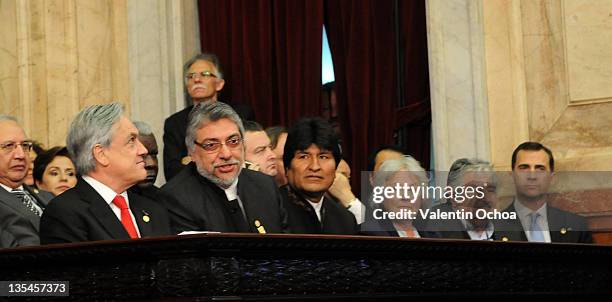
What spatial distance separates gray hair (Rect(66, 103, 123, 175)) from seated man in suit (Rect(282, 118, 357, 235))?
2.89 feet

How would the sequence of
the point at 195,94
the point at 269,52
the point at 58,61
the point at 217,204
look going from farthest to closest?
the point at 58,61
the point at 269,52
the point at 195,94
the point at 217,204

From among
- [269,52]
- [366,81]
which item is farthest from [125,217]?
[269,52]

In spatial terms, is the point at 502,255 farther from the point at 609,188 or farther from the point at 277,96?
the point at 277,96

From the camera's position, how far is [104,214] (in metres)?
4.50

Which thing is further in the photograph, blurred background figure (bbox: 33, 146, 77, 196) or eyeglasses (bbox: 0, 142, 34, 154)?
blurred background figure (bbox: 33, 146, 77, 196)

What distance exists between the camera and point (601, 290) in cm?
412

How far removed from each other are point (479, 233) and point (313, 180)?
47.1 inches

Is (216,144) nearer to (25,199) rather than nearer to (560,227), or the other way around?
(25,199)

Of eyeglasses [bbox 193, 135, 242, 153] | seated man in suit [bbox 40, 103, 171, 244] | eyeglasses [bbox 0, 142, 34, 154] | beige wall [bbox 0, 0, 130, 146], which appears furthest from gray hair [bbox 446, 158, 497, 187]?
beige wall [bbox 0, 0, 130, 146]

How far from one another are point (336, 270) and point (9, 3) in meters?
5.80

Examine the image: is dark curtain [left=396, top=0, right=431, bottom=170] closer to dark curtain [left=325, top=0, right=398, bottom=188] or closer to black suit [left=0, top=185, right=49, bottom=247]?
dark curtain [left=325, top=0, right=398, bottom=188]

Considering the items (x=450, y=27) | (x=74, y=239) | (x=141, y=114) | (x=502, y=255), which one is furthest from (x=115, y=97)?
(x=502, y=255)

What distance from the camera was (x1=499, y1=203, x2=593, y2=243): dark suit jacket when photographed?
14.3ft

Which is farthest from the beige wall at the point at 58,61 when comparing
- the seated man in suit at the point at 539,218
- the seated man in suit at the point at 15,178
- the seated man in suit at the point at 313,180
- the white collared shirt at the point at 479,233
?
the white collared shirt at the point at 479,233
